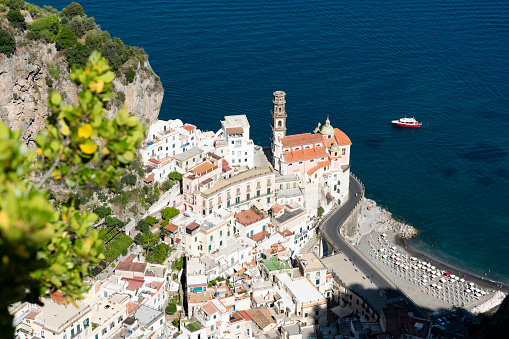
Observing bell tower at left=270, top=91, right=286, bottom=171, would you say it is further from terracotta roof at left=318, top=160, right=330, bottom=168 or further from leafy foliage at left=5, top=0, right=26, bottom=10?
leafy foliage at left=5, top=0, right=26, bottom=10

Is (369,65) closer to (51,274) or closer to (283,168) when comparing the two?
(283,168)

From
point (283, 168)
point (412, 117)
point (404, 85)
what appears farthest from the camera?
point (404, 85)

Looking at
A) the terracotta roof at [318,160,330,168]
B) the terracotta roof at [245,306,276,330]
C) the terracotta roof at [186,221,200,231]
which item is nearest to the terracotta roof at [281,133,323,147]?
the terracotta roof at [318,160,330,168]

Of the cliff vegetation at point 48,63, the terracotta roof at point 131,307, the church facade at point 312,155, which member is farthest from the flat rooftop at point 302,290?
the cliff vegetation at point 48,63

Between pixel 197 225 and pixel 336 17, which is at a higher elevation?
pixel 336 17

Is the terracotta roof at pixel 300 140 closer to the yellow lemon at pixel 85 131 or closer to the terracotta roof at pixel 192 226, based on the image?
the terracotta roof at pixel 192 226

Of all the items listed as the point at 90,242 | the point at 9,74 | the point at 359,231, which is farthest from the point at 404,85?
the point at 90,242

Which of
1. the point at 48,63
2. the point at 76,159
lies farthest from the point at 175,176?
the point at 76,159

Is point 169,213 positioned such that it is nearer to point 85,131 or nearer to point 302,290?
point 302,290
